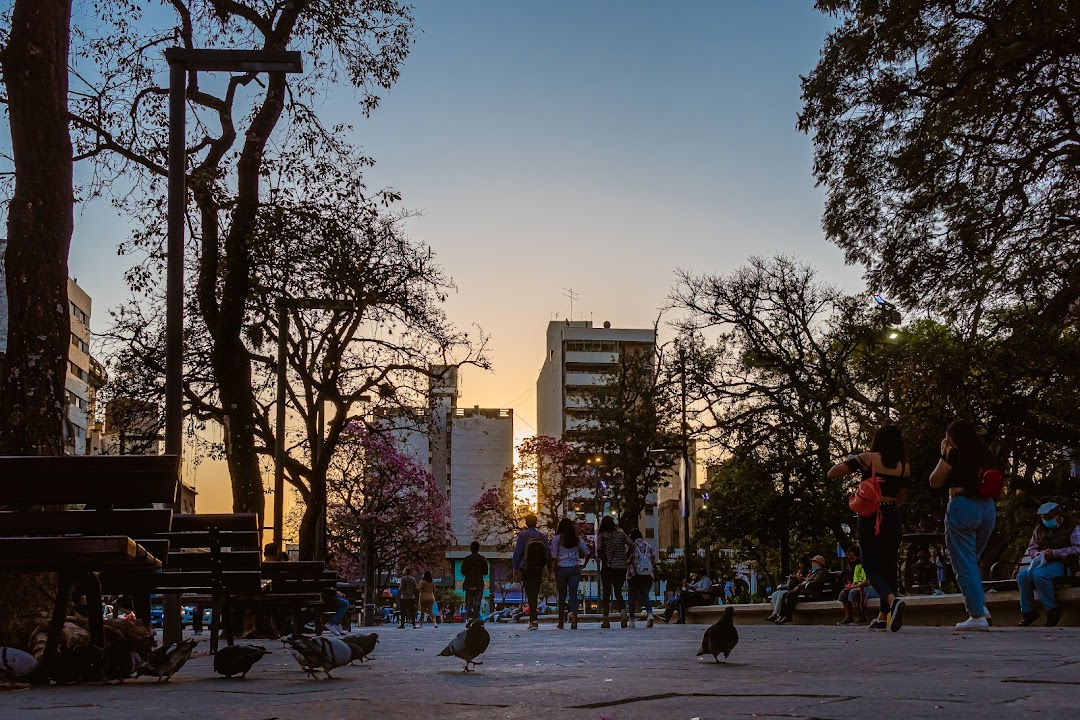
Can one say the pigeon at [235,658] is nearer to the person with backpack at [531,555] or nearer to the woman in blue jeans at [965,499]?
the woman in blue jeans at [965,499]

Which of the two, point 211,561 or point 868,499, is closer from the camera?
point 211,561

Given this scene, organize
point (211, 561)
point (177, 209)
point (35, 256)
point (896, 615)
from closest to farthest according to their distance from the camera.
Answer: point (35, 256)
point (211, 561)
point (896, 615)
point (177, 209)

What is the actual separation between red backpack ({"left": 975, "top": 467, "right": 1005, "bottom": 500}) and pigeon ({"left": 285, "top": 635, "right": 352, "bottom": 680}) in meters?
5.76

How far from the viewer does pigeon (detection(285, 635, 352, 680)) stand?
6.49 meters

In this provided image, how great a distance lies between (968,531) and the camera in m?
10.2

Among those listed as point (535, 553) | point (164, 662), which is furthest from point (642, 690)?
point (535, 553)

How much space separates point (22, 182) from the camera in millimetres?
8945

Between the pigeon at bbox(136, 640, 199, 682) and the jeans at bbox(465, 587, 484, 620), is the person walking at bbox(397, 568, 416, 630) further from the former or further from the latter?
the pigeon at bbox(136, 640, 199, 682)

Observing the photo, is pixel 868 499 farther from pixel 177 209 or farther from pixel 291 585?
pixel 177 209

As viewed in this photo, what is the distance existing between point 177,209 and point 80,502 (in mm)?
6456

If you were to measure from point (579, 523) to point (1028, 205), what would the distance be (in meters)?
57.9

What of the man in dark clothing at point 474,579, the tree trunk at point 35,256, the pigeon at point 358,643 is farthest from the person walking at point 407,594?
the pigeon at point 358,643

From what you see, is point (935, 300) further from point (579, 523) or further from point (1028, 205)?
point (579, 523)

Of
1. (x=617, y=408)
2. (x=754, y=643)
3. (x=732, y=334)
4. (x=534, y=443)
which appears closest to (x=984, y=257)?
(x=754, y=643)
